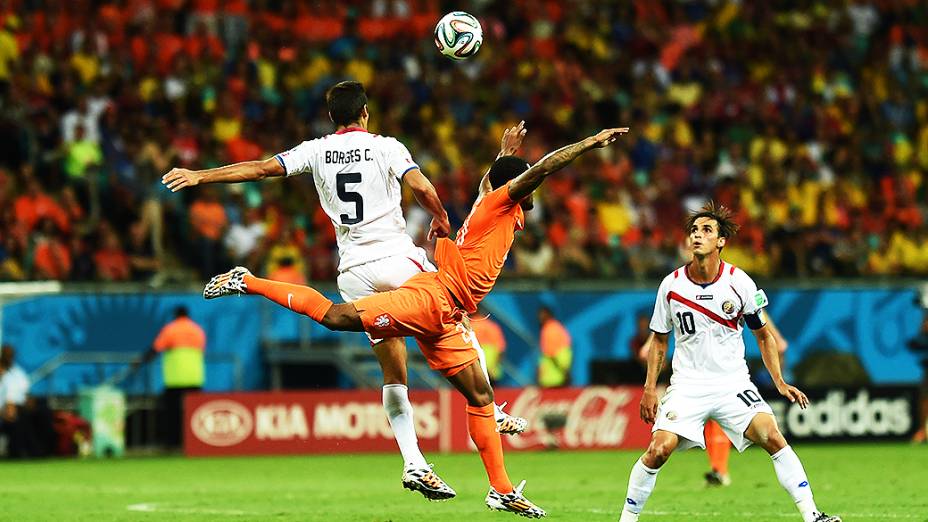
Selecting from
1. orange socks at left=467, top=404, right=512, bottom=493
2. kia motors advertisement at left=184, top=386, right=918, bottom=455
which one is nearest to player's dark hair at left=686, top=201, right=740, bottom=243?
orange socks at left=467, top=404, right=512, bottom=493

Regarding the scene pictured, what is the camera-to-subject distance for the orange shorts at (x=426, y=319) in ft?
35.9

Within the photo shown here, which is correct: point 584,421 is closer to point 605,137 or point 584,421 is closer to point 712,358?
point 712,358

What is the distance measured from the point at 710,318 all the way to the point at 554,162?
5.40ft

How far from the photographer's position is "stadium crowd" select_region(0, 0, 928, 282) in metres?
22.2

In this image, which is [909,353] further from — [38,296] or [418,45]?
[38,296]

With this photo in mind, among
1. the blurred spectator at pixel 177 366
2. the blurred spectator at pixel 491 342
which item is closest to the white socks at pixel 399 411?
the blurred spectator at pixel 177 366

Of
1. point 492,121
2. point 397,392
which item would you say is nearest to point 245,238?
point 492,121

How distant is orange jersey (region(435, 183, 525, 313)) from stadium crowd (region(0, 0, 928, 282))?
34.8 feet

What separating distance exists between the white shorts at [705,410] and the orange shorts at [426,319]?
139 cm

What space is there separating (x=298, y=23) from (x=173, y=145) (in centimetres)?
380

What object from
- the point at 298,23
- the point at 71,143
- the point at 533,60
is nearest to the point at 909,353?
the point at 533,60

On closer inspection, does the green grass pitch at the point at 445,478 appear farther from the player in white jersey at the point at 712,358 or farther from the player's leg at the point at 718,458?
the player in white jersey at the point at 712,358

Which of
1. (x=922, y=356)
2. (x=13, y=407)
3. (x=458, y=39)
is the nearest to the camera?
(x=458, y=39)

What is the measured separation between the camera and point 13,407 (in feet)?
69.0
